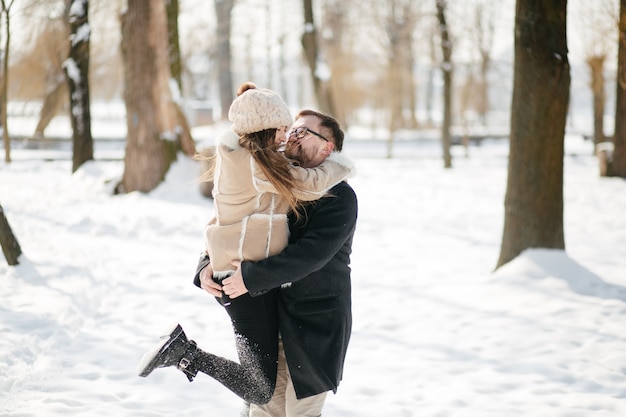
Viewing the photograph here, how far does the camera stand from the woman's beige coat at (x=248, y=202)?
2.33 meters

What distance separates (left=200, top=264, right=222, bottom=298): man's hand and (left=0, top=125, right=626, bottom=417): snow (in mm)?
1031

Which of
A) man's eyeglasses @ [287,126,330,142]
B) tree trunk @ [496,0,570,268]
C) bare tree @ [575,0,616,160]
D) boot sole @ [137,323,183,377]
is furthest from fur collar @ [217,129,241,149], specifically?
bare tree @ [575,0,616,160]

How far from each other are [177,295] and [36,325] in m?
1.39

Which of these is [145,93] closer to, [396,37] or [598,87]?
[396,37]

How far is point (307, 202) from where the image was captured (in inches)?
95.9

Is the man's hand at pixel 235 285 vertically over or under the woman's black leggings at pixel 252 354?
over

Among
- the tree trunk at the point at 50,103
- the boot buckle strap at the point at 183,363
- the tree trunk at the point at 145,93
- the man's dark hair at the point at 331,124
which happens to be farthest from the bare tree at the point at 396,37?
the boot buckle strap at the point at 183,363

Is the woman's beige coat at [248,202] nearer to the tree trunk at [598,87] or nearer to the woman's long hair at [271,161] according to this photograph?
the woman's long hair at [271,161]

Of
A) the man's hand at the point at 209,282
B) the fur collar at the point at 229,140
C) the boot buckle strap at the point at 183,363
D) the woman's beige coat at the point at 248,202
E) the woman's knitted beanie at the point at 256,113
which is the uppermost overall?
the woman's knitted beanie at the point at 256,113

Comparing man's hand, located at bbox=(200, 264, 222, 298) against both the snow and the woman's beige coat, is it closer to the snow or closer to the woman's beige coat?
the woman's beige coat

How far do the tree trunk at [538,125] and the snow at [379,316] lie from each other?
324 millimetres

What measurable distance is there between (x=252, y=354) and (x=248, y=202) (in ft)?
2.05

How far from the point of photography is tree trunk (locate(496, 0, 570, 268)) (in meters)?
5.58

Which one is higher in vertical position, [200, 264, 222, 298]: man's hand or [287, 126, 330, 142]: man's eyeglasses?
[287, 126, 330, 142]: man's eyeglasses
